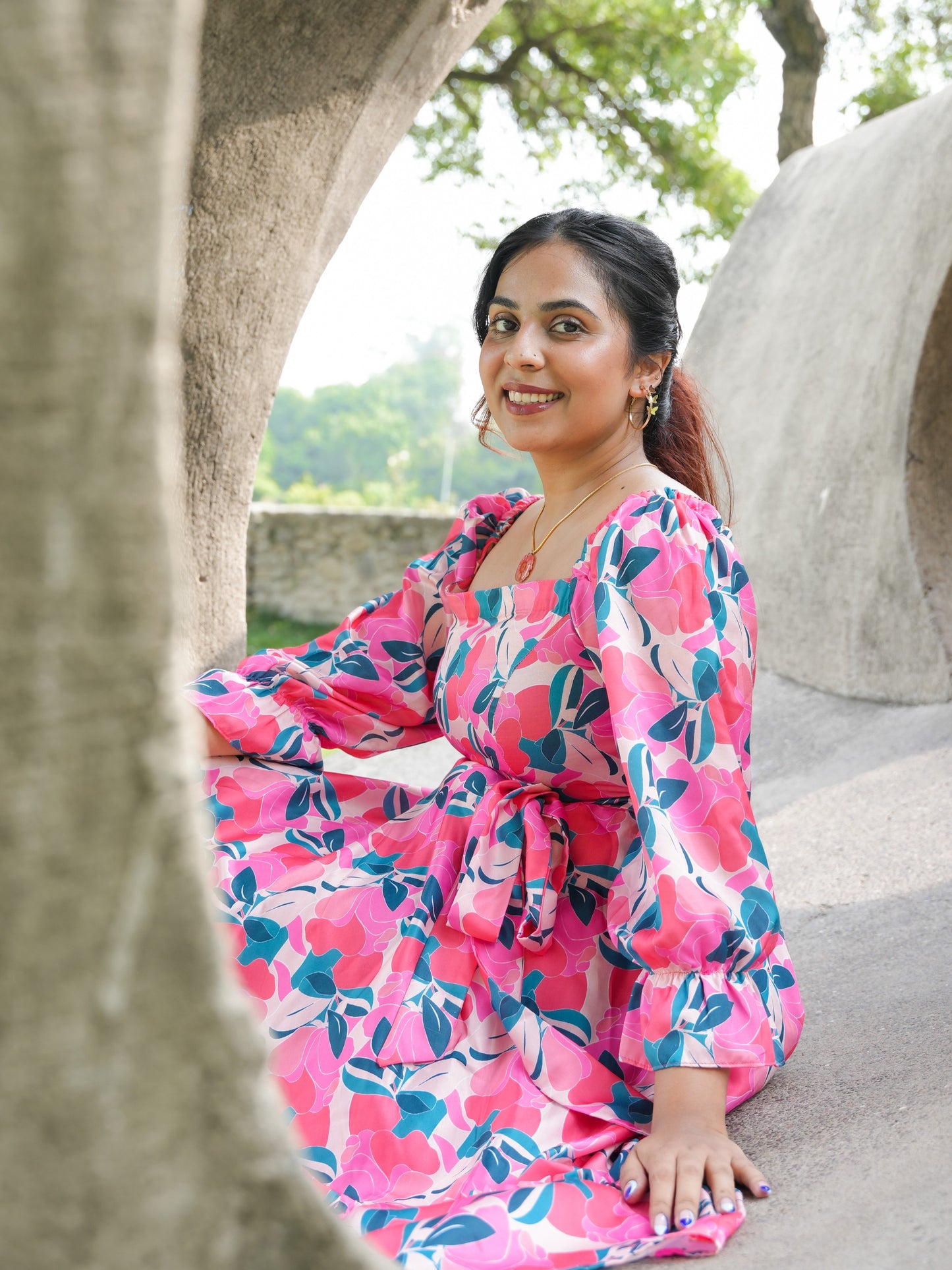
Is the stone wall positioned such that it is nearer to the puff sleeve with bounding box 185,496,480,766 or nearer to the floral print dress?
the puff sleeve with bounding box 185,496,480,766

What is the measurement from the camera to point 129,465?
0.67m

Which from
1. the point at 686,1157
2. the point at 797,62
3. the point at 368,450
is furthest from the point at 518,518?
the point at 368,450

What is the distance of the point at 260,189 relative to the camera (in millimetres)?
2980

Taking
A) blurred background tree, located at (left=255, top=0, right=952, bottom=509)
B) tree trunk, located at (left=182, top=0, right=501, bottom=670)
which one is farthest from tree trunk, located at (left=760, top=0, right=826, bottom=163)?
tree trunk, located at (left=182, top=0, right=501, bottom=670)

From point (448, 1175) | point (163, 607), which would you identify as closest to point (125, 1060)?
point (163, 607)

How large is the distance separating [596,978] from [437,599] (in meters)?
0.88

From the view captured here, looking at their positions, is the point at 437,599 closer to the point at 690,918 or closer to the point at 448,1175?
the point at 690,918

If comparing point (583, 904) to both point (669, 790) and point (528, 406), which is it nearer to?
point (669, 790)

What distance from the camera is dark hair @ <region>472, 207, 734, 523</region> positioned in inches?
85.1

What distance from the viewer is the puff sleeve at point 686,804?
160cm

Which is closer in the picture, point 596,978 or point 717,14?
point 596,978

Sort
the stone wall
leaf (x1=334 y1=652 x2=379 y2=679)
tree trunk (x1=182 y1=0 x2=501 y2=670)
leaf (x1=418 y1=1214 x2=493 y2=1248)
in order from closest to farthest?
leaf (x1=418 y1=1214 x2=493 y2=1248)
leaf (x1=334 y1=652 x2=379 y2=679)
tree trunk (x1=182 y1=0 x2=501 y2=670)
the stone wall

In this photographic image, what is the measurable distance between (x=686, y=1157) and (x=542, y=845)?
0.52 metres

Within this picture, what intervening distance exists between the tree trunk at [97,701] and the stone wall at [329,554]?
10715 millimetres
